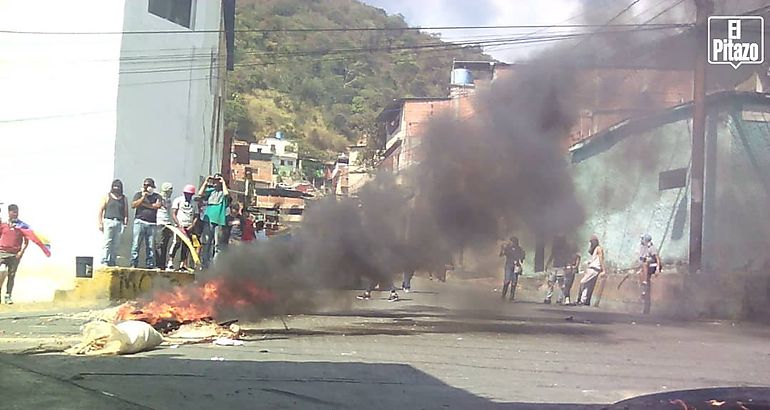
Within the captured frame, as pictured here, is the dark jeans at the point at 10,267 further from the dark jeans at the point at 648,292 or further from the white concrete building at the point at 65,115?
the dark jeans at the point at 648,292

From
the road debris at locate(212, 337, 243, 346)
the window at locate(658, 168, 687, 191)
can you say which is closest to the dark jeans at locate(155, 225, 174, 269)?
the road debris at locate(212, 337, 243, 346)

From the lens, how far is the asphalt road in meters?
5.61

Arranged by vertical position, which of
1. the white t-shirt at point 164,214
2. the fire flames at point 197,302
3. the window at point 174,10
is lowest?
the fire flames at point 197,302

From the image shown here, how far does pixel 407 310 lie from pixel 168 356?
Answer: 657cm

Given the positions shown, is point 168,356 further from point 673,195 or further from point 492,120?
point 673,195

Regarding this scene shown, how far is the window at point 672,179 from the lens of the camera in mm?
15186

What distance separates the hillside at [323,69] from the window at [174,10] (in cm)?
326

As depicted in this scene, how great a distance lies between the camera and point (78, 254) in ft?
43.9

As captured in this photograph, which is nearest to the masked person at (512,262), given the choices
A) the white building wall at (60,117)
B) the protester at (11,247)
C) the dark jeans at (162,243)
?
the dark jeans at (162,243)

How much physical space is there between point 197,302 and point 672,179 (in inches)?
397

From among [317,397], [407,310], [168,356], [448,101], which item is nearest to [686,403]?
[317,397]

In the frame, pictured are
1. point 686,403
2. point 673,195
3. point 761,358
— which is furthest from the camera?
point 673,195

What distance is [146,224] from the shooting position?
12.0 m

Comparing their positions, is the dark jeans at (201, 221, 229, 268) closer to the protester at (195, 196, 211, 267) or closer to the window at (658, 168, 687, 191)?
the protester at (195, 196, 211, 267)
